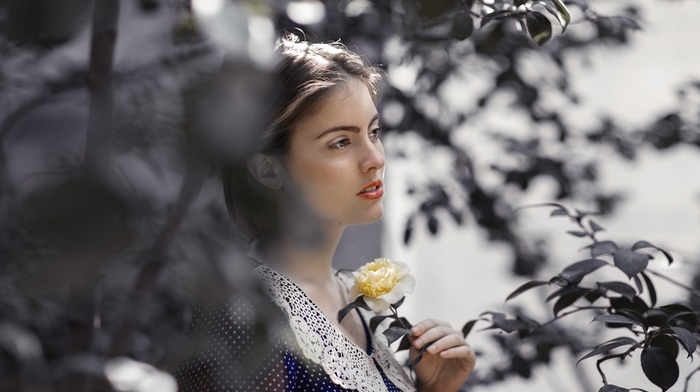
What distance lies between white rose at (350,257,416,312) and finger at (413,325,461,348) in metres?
0.07

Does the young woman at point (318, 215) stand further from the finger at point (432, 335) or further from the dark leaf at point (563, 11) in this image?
the dark leaf at point (563, 11)

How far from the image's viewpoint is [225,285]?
0.39 metres

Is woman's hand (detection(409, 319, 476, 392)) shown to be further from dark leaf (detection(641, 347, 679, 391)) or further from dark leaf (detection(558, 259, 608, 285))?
dark leaf (detection(641, 347, 679, 391))

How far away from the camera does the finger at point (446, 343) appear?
50.7 inches

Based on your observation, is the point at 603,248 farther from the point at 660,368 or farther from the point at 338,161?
the point at 338,161

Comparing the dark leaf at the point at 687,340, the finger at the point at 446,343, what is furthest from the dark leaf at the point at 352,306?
the dark leaf at the point at 687,340

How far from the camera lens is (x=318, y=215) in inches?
50.6

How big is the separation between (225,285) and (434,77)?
78.5 inches

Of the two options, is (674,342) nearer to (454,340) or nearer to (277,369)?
(454,340)

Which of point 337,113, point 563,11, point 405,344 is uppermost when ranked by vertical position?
point 563,11

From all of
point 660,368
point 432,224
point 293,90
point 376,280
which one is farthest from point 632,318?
point 432,224

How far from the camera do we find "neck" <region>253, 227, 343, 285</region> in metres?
1.32

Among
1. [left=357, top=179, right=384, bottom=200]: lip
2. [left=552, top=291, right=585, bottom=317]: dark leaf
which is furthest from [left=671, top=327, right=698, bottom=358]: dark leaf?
[left=357, top=179, right=384, bottom=200]: lip

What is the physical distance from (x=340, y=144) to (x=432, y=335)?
348 mm
